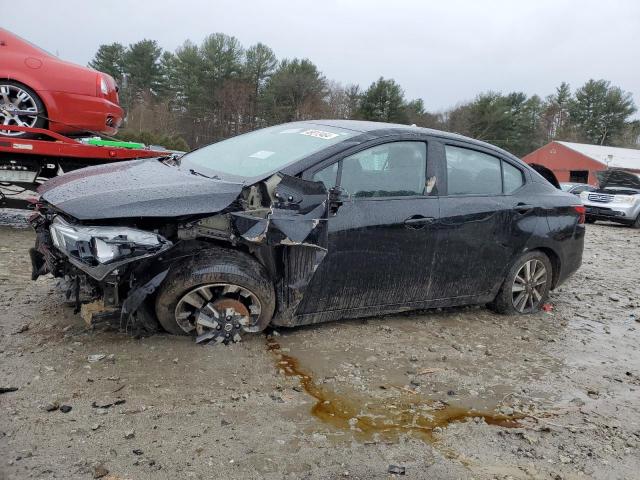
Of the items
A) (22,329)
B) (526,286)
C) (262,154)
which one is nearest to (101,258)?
(22,329)

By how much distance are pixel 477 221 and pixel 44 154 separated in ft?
17.3

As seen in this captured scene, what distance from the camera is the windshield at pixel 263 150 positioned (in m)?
3.79

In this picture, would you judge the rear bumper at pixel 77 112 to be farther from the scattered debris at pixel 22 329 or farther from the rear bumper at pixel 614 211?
the rear bumper at pixel 614 211

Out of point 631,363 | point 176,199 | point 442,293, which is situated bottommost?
point 631,363

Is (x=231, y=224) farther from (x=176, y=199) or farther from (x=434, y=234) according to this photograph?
(x=434, y=234)

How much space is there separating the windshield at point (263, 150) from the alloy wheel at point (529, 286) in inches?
83.1

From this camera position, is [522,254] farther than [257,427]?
Yes

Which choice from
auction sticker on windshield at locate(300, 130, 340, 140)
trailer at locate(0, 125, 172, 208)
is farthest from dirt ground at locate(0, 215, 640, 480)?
trailer at locate(0, 125, 172, 208)

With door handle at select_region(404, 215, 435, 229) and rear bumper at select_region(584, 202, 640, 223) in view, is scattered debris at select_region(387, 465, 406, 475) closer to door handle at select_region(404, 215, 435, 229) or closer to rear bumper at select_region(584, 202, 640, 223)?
door handle at select_region(404, 215, 435, 229)

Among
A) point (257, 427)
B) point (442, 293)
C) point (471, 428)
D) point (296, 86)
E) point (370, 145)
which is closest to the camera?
point (257, 427)

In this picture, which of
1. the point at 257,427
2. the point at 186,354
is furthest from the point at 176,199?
the point at 257,427

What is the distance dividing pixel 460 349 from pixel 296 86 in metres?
43.0

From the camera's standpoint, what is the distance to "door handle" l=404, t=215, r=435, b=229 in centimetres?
393

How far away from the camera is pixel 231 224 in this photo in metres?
3.41
